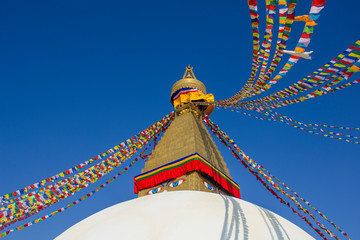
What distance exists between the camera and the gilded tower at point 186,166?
7.29 m

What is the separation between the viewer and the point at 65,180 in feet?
23.3

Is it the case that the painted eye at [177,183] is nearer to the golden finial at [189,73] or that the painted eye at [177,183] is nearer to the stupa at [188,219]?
the stupa at [188,219]

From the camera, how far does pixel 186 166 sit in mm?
7387

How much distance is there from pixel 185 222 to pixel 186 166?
12.5ft

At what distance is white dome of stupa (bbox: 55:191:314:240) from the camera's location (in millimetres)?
3436

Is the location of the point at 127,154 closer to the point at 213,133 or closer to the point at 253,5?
the point at 213,133

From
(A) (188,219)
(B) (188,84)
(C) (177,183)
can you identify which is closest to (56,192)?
(C) (177,183)

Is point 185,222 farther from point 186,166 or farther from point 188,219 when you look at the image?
point 186,166

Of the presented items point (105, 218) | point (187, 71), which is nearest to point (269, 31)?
point (105, 218)

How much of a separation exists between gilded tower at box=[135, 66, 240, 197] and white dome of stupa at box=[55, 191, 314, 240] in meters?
2.62

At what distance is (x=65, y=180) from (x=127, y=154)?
7.60 ft

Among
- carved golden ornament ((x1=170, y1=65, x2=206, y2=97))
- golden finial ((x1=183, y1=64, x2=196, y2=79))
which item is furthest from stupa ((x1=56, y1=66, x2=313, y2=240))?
golden finial ((x1=183, y1=64, x2=196, y2=79))

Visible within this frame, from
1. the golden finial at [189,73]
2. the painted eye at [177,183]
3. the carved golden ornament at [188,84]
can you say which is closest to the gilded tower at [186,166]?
the painted eye at [177,183]

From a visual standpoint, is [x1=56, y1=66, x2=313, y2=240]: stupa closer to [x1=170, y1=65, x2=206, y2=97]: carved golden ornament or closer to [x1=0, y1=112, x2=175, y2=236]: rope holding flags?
[x1=0, y1=112, x2=175, y2=236]: rope holding flags
